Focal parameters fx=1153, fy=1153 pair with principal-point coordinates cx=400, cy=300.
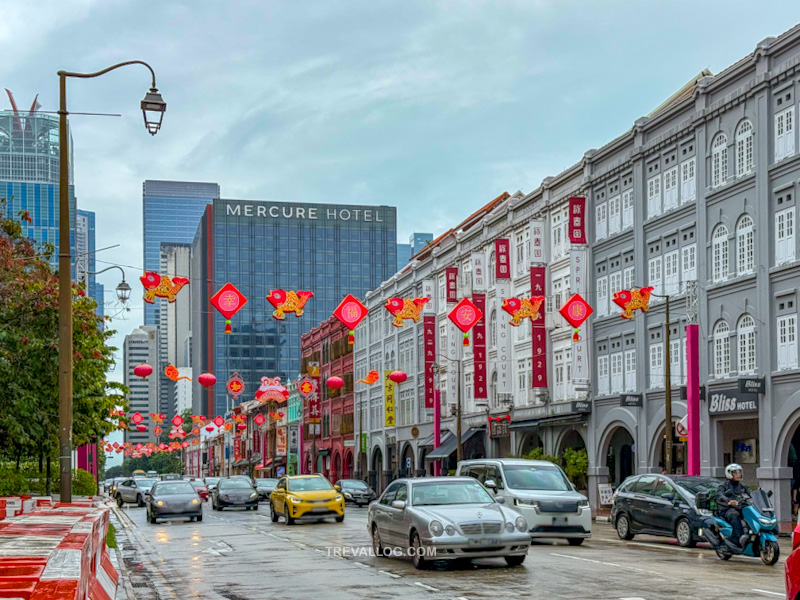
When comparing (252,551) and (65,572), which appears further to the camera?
(252,551)

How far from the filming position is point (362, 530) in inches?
1198

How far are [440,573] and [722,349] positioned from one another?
984 inches

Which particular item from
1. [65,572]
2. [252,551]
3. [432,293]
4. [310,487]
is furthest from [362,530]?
[432,293]

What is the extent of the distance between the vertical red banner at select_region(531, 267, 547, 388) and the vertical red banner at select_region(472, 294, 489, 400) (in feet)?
23.1

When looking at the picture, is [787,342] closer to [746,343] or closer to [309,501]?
[746,343]

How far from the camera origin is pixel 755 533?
19.6m

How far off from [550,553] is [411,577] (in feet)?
17.2

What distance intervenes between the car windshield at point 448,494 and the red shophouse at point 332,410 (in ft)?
223

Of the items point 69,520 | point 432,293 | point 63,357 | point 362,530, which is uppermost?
point 432,293

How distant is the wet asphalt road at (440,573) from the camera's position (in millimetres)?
14773

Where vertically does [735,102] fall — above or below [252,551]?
above

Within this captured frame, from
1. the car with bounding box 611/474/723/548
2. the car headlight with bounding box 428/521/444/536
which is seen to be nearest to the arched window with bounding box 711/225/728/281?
the car with bounding box 611/474/723/548

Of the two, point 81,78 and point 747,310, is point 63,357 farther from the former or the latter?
point 747,310

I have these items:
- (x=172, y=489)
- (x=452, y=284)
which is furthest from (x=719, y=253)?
(x=452, y=284)
